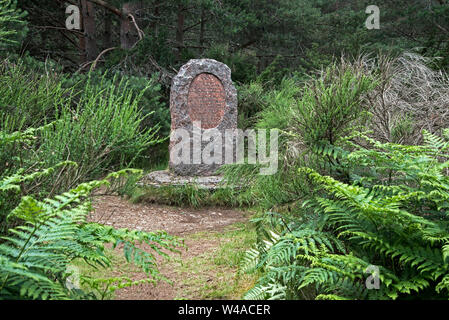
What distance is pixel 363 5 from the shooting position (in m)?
13.1

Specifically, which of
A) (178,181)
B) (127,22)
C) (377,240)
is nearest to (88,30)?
(127,22)

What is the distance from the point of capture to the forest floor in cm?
324

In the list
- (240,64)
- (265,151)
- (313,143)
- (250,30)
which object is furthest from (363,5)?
(313,143)

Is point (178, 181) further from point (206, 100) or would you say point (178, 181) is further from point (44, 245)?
point (44, 245)

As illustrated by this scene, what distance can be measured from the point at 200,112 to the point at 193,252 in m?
3.31

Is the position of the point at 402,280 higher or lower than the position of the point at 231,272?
higher

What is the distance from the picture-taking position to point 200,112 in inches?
279

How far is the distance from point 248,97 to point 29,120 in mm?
6148

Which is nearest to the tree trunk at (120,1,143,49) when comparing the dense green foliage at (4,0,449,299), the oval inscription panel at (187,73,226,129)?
the dense green foliage at (4,0,449,299)

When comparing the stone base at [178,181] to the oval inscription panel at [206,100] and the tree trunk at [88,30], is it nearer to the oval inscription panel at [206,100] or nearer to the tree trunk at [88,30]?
the oval inscription panel at [206,100]

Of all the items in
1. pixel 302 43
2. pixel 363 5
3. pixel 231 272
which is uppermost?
pixel 363 5

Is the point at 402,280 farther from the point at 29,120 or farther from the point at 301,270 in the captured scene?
the point at 29,120

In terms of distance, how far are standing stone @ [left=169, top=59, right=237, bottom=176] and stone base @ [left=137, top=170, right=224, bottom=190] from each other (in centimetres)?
19
